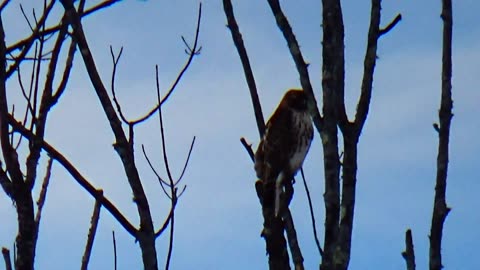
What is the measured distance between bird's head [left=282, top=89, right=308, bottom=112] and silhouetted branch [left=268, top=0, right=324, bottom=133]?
8.77 ft

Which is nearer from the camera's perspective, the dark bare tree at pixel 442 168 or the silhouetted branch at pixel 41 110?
the silhouetted branch at pixel 41 110

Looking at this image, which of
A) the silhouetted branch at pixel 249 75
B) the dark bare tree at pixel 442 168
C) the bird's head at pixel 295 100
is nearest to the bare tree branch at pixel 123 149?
the silhouetted branch at pixel 249 75

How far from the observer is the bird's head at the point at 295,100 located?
276 inches

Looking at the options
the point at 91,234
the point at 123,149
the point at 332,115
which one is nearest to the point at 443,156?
the point at 332,115

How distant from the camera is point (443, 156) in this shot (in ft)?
12.5

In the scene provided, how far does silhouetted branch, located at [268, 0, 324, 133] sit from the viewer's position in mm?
3658

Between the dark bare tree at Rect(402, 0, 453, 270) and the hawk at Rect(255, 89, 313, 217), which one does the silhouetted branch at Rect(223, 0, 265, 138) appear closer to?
the dark bare tree at Rect(402, 0, 453, 270)

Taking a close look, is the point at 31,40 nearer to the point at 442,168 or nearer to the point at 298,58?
the point at 298,58

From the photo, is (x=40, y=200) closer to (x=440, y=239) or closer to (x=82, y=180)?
(x=82, y=180)

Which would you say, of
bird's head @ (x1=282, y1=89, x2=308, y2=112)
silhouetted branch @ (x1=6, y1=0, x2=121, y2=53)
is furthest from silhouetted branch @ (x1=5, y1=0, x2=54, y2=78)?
bird's head @ (x1=282, y1=89, x2=308, y2=112)

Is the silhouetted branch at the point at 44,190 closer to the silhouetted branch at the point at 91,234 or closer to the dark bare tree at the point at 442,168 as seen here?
the silhouetted branch at the point at 91,234

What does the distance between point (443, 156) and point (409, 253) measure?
1.33ft

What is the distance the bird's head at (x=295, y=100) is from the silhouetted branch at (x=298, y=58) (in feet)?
8.77

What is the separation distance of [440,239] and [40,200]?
5.26 feet
